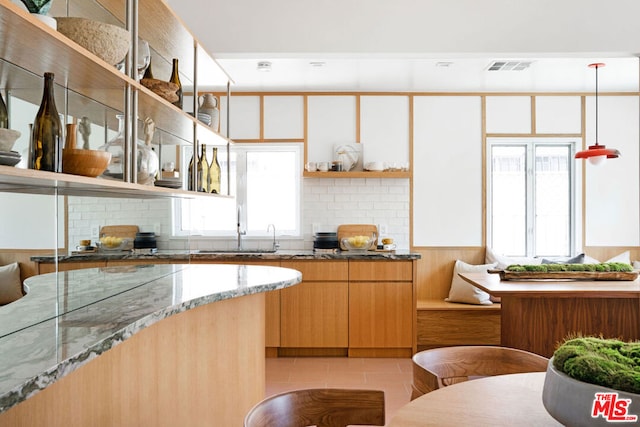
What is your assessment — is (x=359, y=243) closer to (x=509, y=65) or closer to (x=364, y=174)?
(x=364, y=174)

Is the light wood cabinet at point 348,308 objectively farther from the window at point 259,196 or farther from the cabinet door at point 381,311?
the window at point 259,196

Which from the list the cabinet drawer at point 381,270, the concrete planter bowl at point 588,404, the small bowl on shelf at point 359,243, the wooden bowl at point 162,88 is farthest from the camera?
the small bowl on shelf at point 359,243

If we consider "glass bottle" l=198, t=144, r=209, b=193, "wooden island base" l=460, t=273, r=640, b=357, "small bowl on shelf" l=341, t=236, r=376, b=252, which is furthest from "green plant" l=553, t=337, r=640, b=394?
"small bowl on shelf" l=341, t=236, r=376, b=252

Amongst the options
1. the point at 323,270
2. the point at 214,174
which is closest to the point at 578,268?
the point at 323,270

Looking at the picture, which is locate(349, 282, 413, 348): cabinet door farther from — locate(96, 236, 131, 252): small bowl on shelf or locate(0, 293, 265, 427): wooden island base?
locate(96, 236, 131, 252): small bowl on shelf

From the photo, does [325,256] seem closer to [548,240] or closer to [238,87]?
[238,87]

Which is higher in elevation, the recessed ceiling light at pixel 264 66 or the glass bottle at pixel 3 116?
the recessed ceiling light at pixel 264 66

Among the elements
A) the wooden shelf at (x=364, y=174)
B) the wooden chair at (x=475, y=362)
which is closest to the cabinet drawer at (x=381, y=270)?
the wooden shelf at (x=364, y=174)

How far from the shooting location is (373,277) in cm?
479

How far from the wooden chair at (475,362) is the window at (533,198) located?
3971mm

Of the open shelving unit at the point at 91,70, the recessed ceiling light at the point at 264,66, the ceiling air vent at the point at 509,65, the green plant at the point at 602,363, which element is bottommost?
the green plant at the point at 602,363

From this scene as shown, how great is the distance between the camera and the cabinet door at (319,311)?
189 inches

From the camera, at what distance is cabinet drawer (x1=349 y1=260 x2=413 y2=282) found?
4777 millimetres

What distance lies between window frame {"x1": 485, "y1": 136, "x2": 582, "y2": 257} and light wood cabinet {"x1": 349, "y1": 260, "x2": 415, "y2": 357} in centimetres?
156
